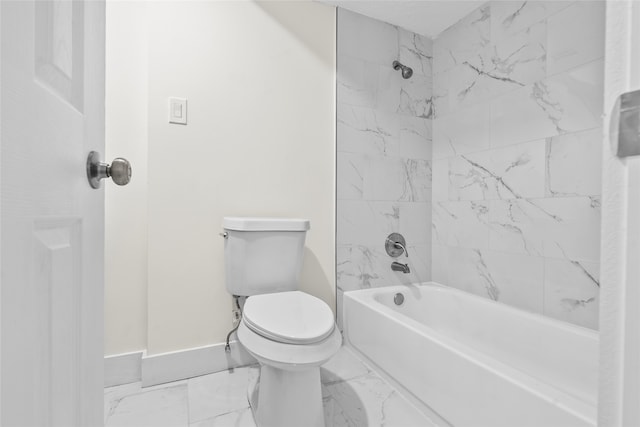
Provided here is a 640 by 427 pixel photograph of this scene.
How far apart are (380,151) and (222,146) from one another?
95cm

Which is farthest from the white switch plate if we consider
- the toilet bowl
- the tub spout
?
the tub spout

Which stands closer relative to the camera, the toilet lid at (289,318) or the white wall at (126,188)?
the toilet lid at (289,318)

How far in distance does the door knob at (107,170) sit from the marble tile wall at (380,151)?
4.57ft

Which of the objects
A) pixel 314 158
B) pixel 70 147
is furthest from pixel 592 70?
pixel 70 147

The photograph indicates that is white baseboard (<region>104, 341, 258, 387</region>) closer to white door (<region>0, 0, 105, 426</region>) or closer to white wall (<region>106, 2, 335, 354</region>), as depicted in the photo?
white wall (<region>106, 2, 335, 354</region>)

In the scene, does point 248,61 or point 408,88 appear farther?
point 408,88

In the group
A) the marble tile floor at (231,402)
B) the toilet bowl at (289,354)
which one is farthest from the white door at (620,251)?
the marble tile floor at (231,402)

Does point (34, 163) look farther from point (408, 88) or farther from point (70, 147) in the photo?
point (408, 88)

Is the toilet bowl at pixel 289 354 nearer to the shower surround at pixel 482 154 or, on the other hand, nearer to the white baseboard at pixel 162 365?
the white baseboard at pixel 162 365

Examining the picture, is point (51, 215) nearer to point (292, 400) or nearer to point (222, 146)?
point (292, 400)

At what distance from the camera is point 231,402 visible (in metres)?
1.32

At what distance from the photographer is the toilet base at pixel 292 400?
109cm

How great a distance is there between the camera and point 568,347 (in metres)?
1.29

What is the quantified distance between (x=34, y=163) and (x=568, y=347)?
1.76 metres
